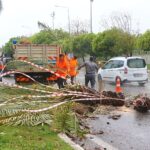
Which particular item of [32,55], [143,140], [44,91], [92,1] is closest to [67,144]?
[143,140]

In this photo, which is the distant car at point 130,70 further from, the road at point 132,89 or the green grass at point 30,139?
the green grass at point 30,139

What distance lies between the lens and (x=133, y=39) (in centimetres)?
5700

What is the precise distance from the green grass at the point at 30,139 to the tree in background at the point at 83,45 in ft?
192

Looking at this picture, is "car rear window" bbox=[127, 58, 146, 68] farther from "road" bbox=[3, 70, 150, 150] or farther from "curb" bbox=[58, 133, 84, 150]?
"curb" bbox=[58, 133, 84, 150]

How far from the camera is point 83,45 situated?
70000 mm

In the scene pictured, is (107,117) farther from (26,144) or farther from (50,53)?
(50,53)

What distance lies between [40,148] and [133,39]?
49.9 meters

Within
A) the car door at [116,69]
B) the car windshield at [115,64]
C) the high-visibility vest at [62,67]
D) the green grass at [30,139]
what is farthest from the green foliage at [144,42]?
the green grass at [30,139]

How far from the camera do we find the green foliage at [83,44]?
68.8 m

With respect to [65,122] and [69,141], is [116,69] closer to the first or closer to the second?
[65,122]

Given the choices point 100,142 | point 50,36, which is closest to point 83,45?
point 50,36

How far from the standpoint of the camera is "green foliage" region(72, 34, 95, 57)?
6875 cm

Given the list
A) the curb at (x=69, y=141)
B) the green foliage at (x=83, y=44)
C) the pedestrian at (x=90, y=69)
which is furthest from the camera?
the green foliage at (x=83, y=44)

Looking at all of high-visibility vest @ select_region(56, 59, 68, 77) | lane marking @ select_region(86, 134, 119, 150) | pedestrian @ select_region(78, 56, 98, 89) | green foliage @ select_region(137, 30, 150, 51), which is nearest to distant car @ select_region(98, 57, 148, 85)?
pedestrian @ select_region(78, 56, 98, 89)
